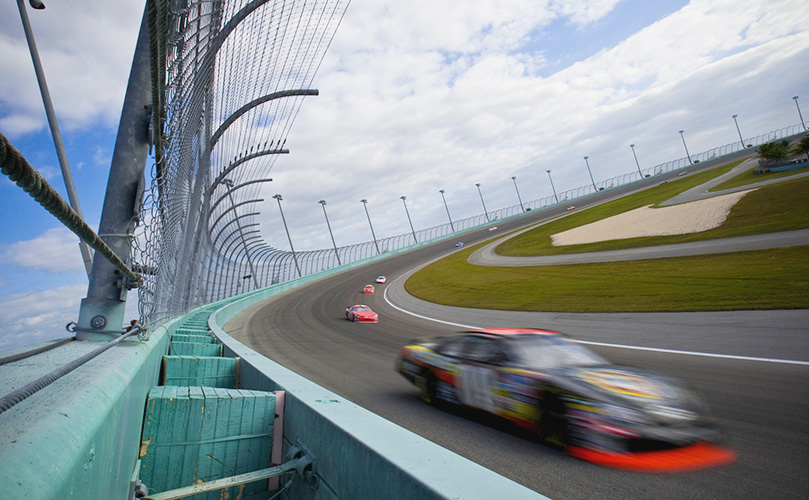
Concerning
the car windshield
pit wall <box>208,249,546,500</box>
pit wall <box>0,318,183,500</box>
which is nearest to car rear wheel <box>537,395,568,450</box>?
the car windshield

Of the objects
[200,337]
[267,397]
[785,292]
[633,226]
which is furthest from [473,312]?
[633,226]

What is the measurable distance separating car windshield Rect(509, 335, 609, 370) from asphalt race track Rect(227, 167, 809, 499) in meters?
0.80

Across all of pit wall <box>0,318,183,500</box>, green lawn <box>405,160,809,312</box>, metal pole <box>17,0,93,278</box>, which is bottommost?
green lawn <box>405,160,809,312</box>

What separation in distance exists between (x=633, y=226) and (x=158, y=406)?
31801 millimetres

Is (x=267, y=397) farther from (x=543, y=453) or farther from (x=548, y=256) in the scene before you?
(x=548, y=256)

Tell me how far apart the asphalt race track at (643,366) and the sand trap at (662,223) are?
592 inches

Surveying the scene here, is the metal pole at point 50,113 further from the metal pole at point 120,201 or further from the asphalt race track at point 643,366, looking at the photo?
the asphalt race track at point 643,366

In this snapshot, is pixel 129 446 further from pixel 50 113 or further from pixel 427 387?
pixel 50 113

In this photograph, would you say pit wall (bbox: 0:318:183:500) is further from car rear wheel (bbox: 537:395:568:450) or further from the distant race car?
the distant race car

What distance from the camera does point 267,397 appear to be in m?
3.45

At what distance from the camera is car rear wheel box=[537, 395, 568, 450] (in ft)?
14.5

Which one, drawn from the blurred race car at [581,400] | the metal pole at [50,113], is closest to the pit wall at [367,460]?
the blurred race car at [581,400]

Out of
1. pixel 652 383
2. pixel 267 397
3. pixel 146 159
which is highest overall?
pixel 146 159

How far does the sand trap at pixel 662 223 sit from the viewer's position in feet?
81.7
